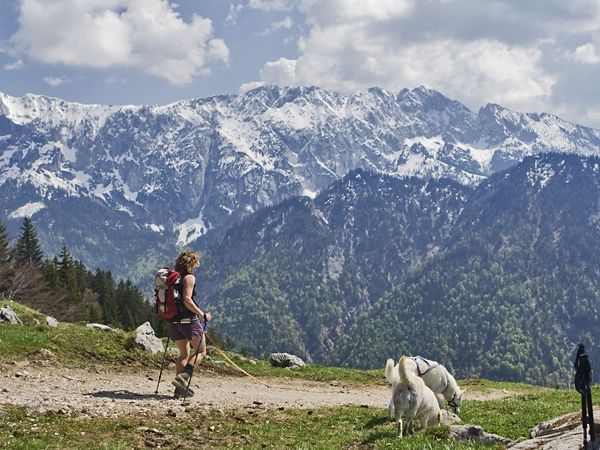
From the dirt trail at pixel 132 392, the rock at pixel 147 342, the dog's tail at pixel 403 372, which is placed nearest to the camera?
the dog's tail at pixel 403 372

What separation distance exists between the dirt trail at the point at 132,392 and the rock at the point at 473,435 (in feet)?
24.7

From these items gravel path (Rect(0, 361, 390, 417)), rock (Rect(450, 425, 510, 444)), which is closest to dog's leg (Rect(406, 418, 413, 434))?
rock (Rect(450, 425, 510, 444))

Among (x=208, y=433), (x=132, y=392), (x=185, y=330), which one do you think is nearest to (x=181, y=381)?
(x=185, y=330)

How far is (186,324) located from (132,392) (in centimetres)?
319

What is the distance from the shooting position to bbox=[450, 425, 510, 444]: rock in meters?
12.9

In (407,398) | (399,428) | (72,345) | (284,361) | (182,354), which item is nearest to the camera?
(399,428)

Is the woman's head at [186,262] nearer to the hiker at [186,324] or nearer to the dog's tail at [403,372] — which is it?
the hiker at [186,324]

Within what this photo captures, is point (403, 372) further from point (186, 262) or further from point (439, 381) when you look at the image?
point (186, 262)

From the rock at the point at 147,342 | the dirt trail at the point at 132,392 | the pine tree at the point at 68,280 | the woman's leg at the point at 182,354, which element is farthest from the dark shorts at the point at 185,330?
the pine tree at the point at 68,280

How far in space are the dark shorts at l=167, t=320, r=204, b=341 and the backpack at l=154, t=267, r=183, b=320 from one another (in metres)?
0.38

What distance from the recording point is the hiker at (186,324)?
1820cm

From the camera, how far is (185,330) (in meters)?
18.6

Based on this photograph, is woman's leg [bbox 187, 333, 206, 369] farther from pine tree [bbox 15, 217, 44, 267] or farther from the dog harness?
pine tree [bbox 15, 217, 44, 267]

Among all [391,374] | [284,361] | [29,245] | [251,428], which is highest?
[29,245]
